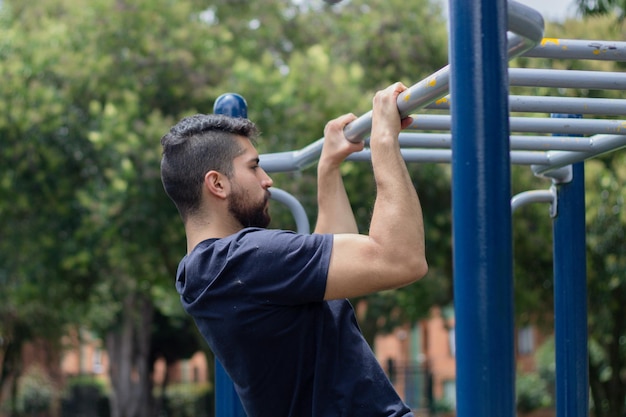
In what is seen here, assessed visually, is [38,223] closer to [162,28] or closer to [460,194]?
[162,28]

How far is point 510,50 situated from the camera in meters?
1.56

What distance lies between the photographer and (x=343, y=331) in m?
1.93

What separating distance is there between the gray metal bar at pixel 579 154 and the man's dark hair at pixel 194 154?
1.04 metres

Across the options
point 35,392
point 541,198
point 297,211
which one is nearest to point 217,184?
point 297,211

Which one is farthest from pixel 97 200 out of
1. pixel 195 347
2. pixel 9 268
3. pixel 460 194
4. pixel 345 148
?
pixel 195 347

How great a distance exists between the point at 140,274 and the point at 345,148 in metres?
9.00

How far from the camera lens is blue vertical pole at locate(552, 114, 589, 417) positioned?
2.66 meters

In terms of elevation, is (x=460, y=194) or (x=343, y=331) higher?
(x=460, y=194)

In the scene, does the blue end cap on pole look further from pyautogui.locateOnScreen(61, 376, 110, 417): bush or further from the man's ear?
pyautogui.locateOnScreen(61, 376, 110, 417): bush

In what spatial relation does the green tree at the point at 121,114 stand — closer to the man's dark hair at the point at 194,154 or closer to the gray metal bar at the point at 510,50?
the man's dark hair at the point at 194,154

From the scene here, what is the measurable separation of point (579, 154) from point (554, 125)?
400 mm

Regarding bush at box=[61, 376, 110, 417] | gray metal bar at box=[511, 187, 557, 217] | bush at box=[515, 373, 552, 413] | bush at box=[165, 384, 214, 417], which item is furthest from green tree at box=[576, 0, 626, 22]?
bush at box=[61, 376, 110, 417]

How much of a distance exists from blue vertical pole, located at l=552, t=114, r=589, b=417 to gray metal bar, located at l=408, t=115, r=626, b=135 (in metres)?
0.51

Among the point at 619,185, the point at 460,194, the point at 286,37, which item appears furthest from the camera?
the point at 286,37
